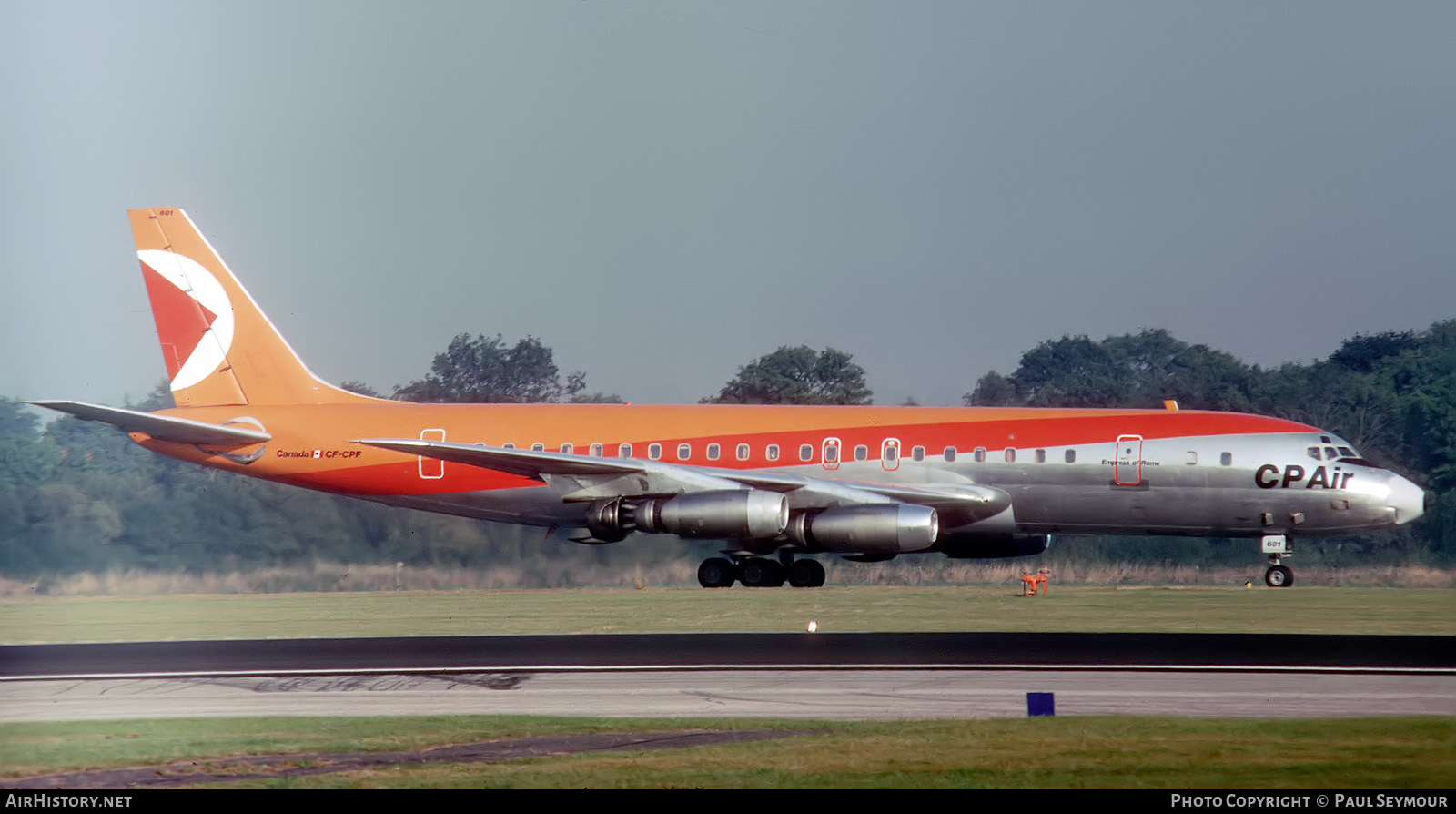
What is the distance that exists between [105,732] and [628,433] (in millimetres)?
16227

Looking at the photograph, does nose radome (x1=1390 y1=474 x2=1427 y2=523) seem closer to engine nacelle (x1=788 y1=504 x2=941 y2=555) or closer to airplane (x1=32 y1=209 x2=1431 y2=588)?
airplane (x1=32 y1=209 x2=1431 y2=588)

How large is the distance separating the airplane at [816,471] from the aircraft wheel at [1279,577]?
4 centimetres

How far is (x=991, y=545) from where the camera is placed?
27375mm

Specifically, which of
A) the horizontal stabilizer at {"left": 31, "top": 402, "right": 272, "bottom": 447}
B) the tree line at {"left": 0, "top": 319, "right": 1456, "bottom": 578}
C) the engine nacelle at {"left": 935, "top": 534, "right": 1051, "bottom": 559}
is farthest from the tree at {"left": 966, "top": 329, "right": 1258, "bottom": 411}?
the horizontal stabilizer at {"left": 31, "top": 402, "right": 272, "bottom": 447}

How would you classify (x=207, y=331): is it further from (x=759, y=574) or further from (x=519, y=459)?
(x=759, y=574)

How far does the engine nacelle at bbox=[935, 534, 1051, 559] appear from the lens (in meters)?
27.1

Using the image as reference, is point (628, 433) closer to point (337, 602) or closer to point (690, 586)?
point (690, 586)

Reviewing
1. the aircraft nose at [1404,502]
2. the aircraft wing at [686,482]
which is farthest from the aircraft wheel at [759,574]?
the aircraft nose at [1404,502]

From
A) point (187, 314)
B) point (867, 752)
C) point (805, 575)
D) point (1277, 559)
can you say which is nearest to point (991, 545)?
point (805, 575)

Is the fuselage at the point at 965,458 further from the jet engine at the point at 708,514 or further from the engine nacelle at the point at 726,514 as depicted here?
the engine nacelle at the point at 726,514

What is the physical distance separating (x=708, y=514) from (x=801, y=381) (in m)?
21.1

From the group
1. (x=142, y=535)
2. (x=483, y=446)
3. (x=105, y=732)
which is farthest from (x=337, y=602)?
(x=105, y=732)

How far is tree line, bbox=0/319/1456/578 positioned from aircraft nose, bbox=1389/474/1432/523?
5836 mm
